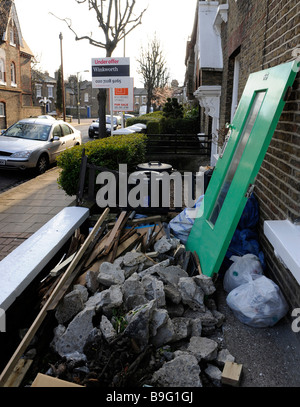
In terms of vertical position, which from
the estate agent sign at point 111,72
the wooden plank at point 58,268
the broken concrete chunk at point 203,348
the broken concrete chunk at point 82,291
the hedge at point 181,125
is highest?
the estate agent sign at point 111,72

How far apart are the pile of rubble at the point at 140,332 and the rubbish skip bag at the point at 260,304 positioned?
0.69 feet

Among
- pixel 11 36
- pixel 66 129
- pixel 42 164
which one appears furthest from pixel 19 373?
pixel 11 36

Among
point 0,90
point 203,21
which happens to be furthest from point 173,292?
Answer: point 0,90

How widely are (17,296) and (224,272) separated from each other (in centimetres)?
226

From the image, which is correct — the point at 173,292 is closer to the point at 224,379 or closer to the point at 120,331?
the point at 120,331

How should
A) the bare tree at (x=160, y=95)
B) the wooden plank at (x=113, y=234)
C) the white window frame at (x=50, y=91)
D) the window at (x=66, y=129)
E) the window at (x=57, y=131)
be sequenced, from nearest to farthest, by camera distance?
the wooden plank at (x=113, y=234), the window at (x=57, y=131), the window at (x=66, y=129), the bare tree at (x=160, y=95), the white window frame at (x=50, y=91)

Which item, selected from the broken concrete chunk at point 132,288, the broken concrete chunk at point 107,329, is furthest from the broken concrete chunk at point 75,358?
the broken concrete chunk at point 132,288

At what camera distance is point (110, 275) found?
12.4 ft

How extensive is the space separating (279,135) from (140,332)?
237 centimetres

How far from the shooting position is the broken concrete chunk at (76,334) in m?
3.07

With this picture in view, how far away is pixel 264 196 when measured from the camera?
440 centimetres

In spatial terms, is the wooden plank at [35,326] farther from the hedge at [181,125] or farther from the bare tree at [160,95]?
the bare tree at [160,95]

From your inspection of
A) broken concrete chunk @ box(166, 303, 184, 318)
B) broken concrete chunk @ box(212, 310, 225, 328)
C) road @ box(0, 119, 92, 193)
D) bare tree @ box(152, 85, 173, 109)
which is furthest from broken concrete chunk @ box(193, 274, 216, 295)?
bare tree @ box(152, 85, 173, 109)

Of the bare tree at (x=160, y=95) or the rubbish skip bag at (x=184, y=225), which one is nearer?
the rubbish skip bag at (x=184, y=225)
